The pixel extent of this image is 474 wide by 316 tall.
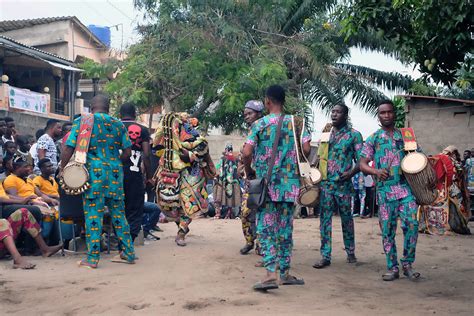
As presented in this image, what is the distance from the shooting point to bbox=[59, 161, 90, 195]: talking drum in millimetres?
6383

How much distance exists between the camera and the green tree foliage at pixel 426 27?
5750mm

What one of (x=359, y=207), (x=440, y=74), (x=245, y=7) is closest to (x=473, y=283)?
(x=440, y=74)

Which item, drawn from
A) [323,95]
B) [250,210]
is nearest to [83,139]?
[250,210]

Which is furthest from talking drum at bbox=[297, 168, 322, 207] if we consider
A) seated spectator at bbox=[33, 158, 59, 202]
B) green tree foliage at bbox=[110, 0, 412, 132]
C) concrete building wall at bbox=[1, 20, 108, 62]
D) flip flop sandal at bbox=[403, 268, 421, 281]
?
concrete building wall at bbox=[1, 20, 108, 62]

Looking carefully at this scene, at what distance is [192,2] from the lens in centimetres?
1903

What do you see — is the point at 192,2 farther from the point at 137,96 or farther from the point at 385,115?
the point at 385,115

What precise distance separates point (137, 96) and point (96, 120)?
39.1 ft

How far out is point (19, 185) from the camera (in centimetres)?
762

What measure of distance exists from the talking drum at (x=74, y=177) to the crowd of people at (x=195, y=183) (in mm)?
61

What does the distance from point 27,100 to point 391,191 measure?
20.4 metres

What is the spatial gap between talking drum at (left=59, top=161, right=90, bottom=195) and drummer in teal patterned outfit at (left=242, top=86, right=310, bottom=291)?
70.8 inches

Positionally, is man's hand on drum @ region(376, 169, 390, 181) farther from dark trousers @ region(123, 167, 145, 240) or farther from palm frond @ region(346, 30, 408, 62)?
palm frond @ region(346, 30, 408, 62)

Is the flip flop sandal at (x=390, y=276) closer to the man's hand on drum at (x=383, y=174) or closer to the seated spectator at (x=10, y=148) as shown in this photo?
the man's hand on drum at (x=383, y=174)

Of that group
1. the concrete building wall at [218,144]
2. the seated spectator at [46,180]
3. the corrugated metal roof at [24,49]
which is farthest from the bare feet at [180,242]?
the corrugated metal roof at [24,49]
